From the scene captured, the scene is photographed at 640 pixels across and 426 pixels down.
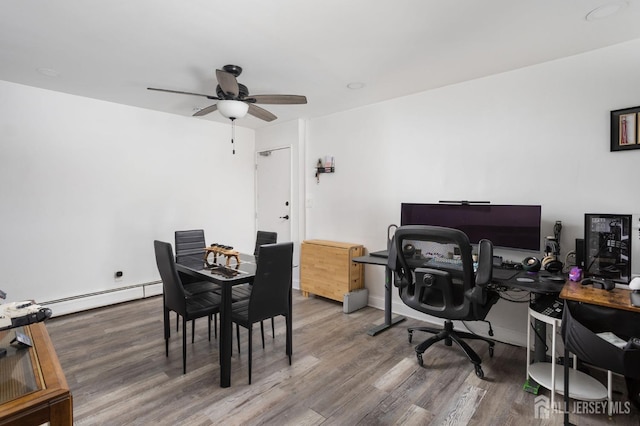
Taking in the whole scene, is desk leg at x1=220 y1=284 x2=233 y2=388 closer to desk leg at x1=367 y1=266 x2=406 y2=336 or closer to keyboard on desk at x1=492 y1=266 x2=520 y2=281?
desk leg at x1=367 y1=266 x2=406 y2=336

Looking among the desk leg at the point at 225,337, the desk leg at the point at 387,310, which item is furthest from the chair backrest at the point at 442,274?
the desk leg at the point at 225,337

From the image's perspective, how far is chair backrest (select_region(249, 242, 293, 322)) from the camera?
2340 mm

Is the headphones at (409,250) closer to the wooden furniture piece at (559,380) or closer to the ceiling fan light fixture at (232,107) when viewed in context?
the wooden furniture piece at (559,380)

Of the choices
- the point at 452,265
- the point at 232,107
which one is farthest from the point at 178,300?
the point at 452,265

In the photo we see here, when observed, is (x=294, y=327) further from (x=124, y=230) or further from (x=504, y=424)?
(x=124, y=230)

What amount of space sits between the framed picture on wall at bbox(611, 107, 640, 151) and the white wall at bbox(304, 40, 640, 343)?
5 centimetres

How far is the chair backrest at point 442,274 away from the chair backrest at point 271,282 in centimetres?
88

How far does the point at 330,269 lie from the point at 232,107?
230 centimetres

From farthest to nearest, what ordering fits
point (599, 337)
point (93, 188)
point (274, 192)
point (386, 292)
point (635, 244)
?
point (274, 192) → point (93, 188) → point (386, 292) → point (635, 244) → point (599, 337)

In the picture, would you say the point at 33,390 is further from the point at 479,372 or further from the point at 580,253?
the point at 580,253

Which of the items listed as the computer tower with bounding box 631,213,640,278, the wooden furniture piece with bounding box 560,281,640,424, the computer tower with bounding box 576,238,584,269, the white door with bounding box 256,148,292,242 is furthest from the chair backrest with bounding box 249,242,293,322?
the computer tower with bounding box 631,213,640,278

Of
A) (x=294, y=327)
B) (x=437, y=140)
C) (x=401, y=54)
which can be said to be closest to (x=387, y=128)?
(x=437, y=140)

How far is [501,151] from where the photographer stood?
305 cm

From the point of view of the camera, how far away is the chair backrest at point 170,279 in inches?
95.6
